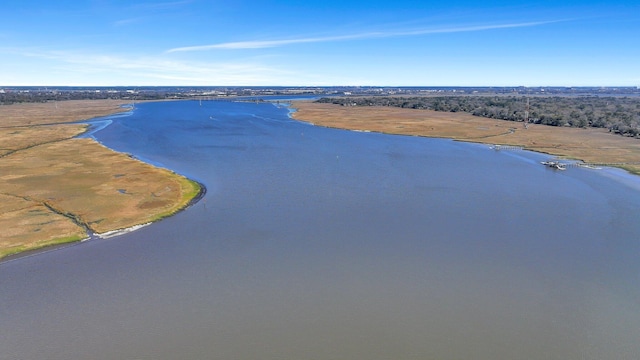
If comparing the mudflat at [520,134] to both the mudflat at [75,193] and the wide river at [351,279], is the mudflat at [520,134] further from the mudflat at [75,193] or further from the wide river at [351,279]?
the mudflat at [75,193]

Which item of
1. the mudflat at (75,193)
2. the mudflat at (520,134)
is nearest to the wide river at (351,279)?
the mudflat at (75,193)

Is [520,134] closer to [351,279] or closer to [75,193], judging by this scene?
[351,279]

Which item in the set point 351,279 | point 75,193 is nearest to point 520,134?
point 351,279

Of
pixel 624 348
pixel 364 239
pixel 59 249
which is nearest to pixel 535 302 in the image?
pixel 624 348

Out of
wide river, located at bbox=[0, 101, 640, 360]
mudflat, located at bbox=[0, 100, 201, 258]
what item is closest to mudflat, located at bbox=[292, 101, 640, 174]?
wide river, located at bbox=[0, 101, 640, 360]

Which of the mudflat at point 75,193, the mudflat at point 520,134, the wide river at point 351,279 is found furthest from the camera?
the mudflat at point 520,134

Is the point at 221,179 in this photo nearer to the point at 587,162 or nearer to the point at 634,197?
the point at 634,197
